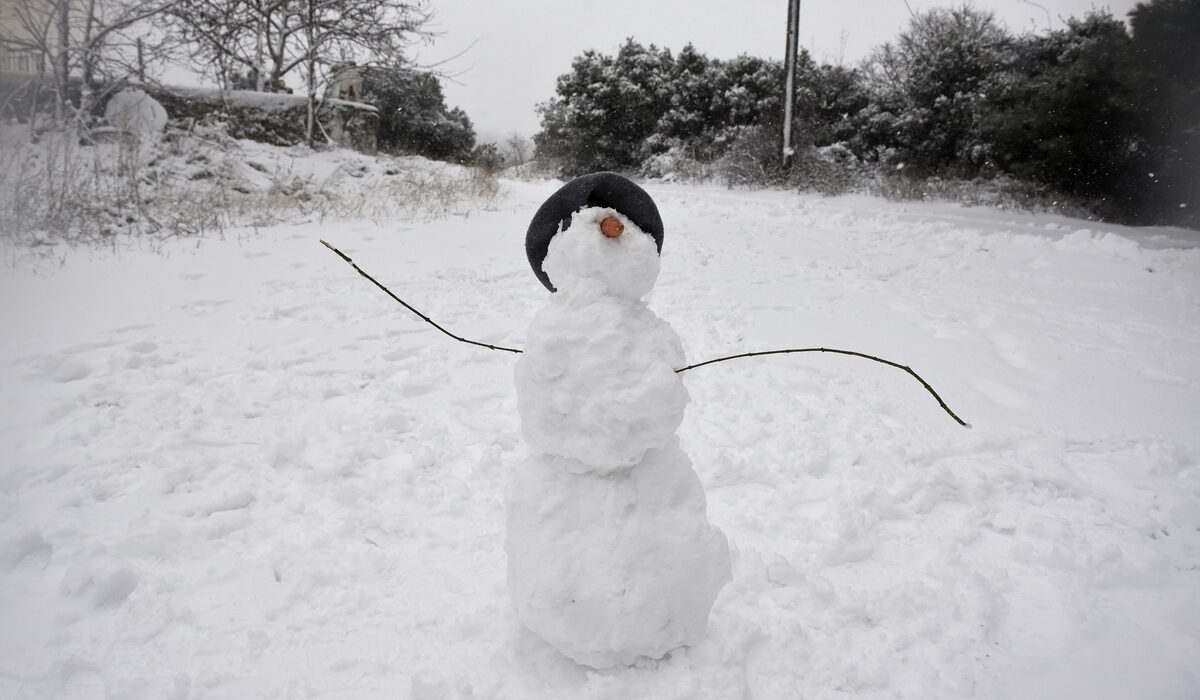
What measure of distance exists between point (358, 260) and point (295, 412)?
3.42m

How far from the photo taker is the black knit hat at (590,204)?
1598 mm

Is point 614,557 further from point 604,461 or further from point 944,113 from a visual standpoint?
point 944,113

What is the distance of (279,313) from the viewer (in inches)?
182

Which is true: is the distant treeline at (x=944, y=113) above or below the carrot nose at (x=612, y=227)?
above

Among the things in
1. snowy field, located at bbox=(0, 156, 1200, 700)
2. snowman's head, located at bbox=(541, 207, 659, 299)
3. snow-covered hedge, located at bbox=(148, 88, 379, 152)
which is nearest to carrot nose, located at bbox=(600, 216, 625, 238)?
snowman's head, located at bbox=(541, 207, 659, 299)

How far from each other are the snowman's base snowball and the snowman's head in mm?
503

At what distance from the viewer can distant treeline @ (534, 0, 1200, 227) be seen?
26.7 ft

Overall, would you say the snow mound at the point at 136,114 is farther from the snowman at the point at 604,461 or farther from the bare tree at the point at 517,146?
the bare tree at the point at 517,146

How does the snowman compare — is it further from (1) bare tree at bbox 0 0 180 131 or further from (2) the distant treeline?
(2) the distant treeline

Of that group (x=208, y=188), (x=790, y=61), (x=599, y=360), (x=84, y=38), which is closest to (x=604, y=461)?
(x=599, y=360)

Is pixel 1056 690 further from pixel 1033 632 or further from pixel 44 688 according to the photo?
pixel 44 688

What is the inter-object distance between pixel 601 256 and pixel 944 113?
52.4 ft

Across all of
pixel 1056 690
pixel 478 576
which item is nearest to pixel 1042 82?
pixel 1056 690

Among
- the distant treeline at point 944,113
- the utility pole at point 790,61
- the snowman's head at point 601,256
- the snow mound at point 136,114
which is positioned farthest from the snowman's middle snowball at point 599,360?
the utility pole at point 790,61
